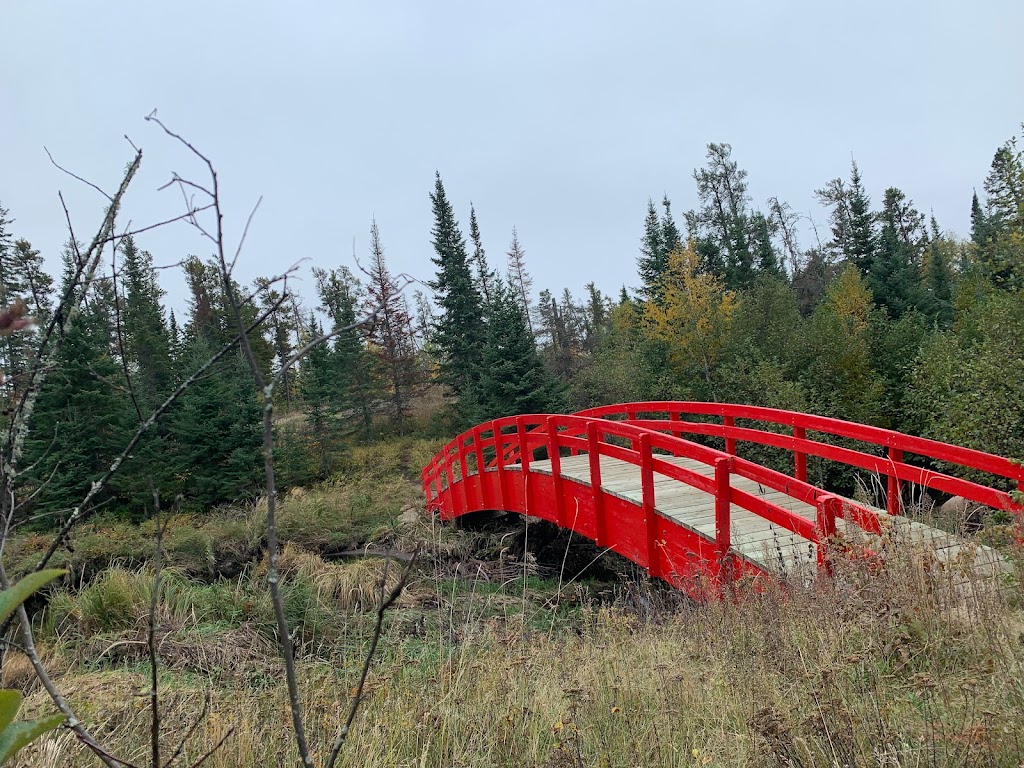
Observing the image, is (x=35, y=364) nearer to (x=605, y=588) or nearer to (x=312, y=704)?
(x=312, y=704)

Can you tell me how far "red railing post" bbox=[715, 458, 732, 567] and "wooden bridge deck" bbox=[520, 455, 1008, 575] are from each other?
0.12 metres

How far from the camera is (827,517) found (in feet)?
12.8

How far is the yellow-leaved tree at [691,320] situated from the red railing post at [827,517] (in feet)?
59.3

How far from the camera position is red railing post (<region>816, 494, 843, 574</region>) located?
149 inches

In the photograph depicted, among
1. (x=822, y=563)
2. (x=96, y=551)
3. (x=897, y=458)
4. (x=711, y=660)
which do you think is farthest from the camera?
(x=96, y=551)

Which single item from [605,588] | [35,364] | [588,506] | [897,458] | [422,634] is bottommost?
[605,588]

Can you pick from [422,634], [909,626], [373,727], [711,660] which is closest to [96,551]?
[422,634]

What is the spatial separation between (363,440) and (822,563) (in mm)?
26106

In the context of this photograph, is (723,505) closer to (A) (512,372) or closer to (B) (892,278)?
(A) (512,372)

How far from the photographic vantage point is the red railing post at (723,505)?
4.81 metres

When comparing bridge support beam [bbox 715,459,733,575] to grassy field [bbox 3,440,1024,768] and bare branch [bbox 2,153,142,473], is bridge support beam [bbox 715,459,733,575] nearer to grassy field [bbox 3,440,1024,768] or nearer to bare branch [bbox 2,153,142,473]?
grassy field [bbox 3,440,1024,768]

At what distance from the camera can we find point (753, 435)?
262 inches

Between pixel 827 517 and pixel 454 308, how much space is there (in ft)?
94.1

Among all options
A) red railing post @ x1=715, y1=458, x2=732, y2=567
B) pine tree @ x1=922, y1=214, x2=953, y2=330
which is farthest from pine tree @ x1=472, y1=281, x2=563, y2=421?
pine tree @ x1=922, y1=214, x2=953, y2=330
